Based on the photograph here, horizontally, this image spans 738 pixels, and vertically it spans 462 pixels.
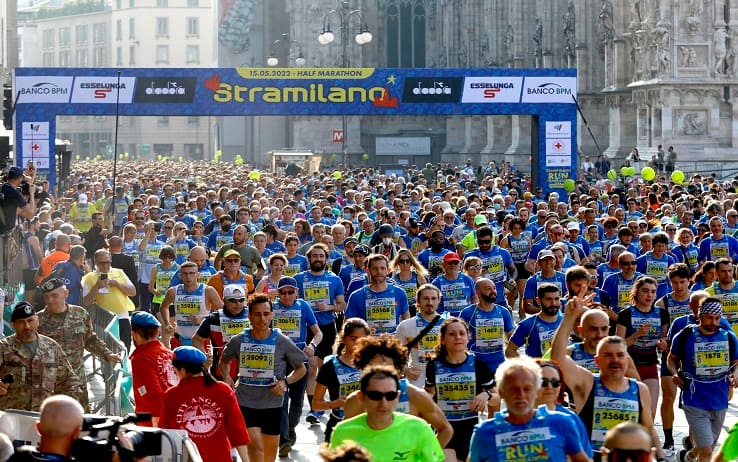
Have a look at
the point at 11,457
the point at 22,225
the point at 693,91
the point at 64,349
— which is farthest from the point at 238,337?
the point at 693,91

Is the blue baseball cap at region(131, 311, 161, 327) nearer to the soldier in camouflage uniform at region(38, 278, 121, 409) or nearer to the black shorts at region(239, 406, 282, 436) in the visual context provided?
the soldier in camouflage uniform at region(38, 278, 121, 409)

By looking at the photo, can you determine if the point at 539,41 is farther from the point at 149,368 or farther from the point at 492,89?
the point at 149,368

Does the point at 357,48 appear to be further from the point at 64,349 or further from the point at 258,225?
the point at 64,349

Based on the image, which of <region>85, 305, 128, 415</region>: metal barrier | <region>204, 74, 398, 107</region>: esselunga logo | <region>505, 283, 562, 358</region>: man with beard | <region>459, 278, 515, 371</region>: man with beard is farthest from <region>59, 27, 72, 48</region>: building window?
<region>505, 283, 562, 358</region>: man with beard

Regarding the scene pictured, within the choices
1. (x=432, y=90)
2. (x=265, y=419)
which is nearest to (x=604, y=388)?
(x=265, y=419)

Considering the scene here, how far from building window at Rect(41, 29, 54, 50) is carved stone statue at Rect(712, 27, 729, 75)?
403 ft

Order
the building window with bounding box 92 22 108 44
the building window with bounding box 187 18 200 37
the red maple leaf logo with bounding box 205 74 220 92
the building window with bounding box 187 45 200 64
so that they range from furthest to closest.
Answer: the building window with bounding box 92 22 108 44 → the building window with bounding box 187 18 200 37 → the building window with bounding box 187 45 200 64 → the red maple leaf logo with bounding box 205 74 220 92

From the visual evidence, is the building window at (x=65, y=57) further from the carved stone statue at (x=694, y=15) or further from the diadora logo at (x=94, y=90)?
the diadora logo at (x=94, y=90)

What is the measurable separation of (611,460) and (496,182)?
29.7m

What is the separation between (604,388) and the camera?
9.52 m

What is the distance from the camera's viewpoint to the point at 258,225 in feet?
78.4

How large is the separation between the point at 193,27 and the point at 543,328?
5563 inches

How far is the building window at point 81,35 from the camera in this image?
156325 millimetres

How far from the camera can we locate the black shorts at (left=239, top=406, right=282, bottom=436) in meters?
11.6
